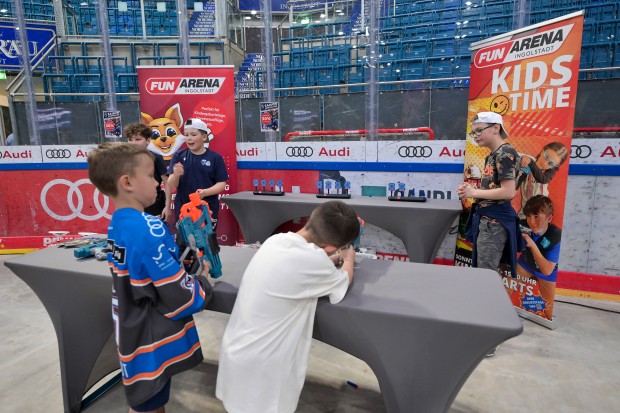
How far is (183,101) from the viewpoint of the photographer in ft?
13.5

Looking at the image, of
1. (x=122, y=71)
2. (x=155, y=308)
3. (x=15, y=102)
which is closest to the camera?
(x=155, y=308)

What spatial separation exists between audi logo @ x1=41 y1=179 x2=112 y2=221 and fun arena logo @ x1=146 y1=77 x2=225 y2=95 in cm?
162

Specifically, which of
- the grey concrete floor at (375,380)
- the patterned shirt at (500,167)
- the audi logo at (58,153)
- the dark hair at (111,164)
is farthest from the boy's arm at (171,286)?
the audi logo at (58,153)

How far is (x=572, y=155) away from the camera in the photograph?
10.5 ft

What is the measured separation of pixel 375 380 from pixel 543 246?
1.67 meters

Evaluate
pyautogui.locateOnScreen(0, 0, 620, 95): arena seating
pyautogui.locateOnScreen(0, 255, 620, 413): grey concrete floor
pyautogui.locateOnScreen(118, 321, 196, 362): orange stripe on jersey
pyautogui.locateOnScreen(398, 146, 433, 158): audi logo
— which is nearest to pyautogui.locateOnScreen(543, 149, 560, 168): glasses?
pyautogui.locateOnScreen(398, 146, 433, 158): audi logo

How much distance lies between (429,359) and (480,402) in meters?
1.06

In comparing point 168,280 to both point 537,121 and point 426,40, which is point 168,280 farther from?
point 426,40

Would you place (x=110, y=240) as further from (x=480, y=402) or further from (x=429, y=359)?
(x=480, y=402)

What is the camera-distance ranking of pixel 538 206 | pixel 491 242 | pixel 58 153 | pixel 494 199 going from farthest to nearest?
pixel 58 153 < pixel 538 206 < pixel 491 242 < pixel 494 199

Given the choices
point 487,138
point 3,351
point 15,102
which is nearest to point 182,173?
point 3,351

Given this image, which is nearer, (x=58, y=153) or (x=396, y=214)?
(x=396, y=214)

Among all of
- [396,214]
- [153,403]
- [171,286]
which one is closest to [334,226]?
[171,286]

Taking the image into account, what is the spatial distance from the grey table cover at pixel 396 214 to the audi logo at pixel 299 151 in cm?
57
